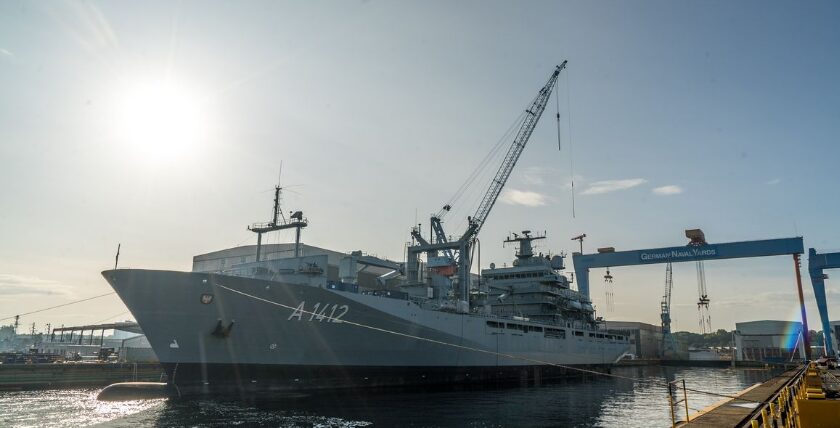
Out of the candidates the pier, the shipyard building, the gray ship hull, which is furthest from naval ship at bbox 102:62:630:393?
the shipyard building

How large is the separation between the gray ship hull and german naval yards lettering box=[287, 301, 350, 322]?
0.04 m

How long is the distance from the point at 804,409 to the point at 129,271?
21.3 metres

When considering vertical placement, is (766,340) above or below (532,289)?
below

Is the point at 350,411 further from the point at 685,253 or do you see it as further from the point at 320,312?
the point at 685,253

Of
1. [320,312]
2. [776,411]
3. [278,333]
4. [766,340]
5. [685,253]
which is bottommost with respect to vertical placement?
[766,340]

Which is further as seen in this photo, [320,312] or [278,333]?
[320,312]

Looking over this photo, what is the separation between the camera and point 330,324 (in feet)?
74.6

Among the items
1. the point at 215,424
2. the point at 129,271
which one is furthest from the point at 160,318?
the point at 215,424

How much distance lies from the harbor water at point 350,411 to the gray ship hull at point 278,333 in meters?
1.41

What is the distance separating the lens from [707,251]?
137ft

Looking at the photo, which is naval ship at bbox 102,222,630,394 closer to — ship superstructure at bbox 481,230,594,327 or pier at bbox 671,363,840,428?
ship superstructure at bbox 481,230,594,327

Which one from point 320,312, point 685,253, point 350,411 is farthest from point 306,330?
point 685,253

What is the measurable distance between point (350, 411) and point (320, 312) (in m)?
5.65

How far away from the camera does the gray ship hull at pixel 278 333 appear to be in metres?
20.0
